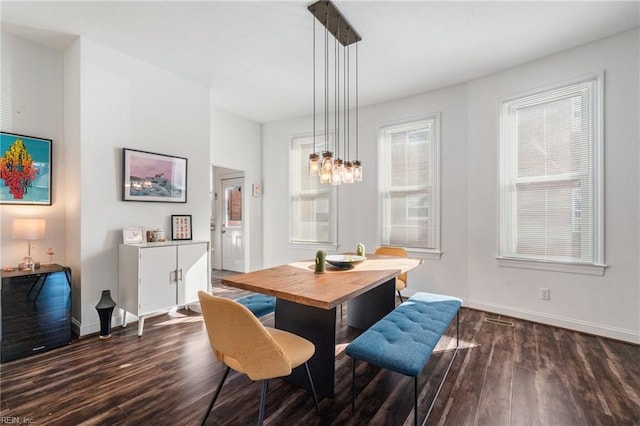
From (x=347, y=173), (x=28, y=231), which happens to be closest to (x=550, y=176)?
(x=347, y=173)

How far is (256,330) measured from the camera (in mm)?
1344

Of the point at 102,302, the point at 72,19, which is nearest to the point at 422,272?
the point at 102,302

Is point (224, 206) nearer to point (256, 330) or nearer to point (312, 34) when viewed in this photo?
point (312, 34)

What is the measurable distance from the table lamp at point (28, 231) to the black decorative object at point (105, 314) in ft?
2.16

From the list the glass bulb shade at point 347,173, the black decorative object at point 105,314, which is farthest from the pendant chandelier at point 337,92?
the black decorative object at point 105,314

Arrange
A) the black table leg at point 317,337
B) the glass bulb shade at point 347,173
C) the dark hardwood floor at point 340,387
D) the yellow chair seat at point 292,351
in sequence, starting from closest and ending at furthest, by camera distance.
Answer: the yellow chair seat at point 292,351
the dark hardwood floor at point 340,387
the black table leg at point 317,337
the glass bulb shade at point 347,173

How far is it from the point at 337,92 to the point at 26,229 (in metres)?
3.68

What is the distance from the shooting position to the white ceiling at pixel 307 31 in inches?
96.2

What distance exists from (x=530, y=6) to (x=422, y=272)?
3.05m

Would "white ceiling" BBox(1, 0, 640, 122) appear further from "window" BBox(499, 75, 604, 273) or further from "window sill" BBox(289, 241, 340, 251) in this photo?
"window sill" BBox(289, 241, 340, 251)

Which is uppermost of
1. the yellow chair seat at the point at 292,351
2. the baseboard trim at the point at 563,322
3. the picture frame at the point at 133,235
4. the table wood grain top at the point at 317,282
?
the picture frame at the point at 133,235

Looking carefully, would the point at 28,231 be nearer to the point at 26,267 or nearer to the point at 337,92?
the point at 26,267

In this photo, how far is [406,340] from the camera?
1.78 meters

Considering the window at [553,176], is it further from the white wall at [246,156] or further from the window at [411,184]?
the white wall at [246,156]
